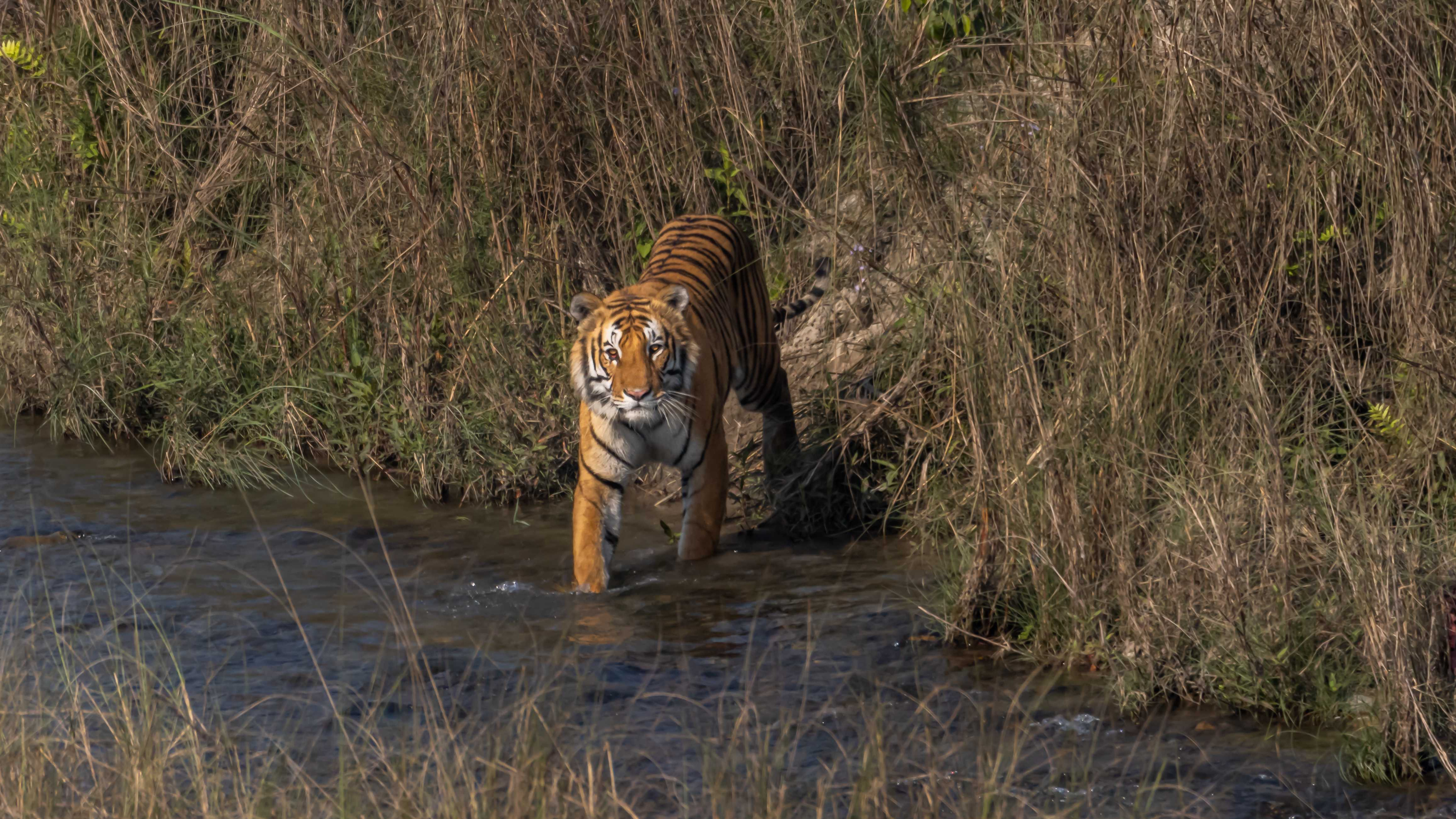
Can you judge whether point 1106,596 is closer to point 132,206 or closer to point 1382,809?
point 1382,809

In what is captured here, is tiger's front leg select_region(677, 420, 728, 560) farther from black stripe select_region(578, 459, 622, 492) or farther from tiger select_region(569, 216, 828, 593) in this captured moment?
black stripe select_region(578, 459, 622, 492)

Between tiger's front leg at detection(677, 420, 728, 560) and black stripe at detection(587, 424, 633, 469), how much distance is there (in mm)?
241

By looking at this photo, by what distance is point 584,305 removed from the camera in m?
5.44

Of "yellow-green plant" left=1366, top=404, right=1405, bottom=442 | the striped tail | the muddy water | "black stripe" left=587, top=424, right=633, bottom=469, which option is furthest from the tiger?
"yellow-green plant" left=1366, top=404, right=1405, bottom=442

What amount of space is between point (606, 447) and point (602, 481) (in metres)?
0.12

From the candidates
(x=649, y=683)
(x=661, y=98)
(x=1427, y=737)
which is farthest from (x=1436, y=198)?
(x=661, y=98)

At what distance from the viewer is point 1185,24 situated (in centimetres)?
506

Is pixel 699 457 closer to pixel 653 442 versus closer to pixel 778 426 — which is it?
pixel 653 442

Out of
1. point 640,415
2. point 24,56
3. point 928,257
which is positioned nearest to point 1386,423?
point 928,257

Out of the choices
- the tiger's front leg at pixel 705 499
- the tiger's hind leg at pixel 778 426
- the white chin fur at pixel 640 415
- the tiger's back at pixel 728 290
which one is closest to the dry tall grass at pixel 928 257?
the tiger's hind leg at pixel 778 426

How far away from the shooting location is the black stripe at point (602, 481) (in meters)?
5.37

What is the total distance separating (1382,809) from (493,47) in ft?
15.3

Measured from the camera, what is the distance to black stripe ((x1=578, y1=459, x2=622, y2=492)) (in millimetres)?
5367

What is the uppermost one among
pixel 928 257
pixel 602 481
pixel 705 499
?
pixel 928 257
